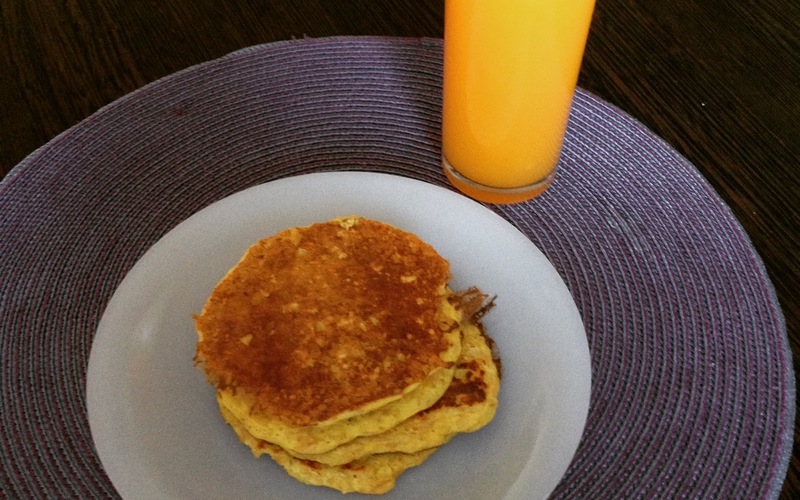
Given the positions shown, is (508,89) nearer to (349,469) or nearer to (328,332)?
(328,332)

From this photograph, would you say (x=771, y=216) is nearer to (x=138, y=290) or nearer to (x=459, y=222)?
(x=459, y=222)

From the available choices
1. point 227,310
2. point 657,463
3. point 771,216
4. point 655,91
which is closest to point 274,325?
point 227,310

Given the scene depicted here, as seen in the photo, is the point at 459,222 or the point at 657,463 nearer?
the point at 657,463

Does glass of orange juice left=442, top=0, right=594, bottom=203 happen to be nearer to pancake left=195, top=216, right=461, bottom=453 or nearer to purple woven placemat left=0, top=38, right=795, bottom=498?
purple woven placemat left=0, top=38, right=795, bottom=498

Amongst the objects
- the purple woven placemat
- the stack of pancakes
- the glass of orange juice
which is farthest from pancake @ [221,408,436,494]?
the glass of orange juice

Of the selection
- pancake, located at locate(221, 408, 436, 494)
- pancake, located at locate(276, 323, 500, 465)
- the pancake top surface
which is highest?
the pancake top surface

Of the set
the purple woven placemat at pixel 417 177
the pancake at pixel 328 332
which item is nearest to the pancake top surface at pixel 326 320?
the pancake at pixel 328 332

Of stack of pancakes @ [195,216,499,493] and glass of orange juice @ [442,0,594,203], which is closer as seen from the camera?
stack of pancakes @ [195,216,499,493]
